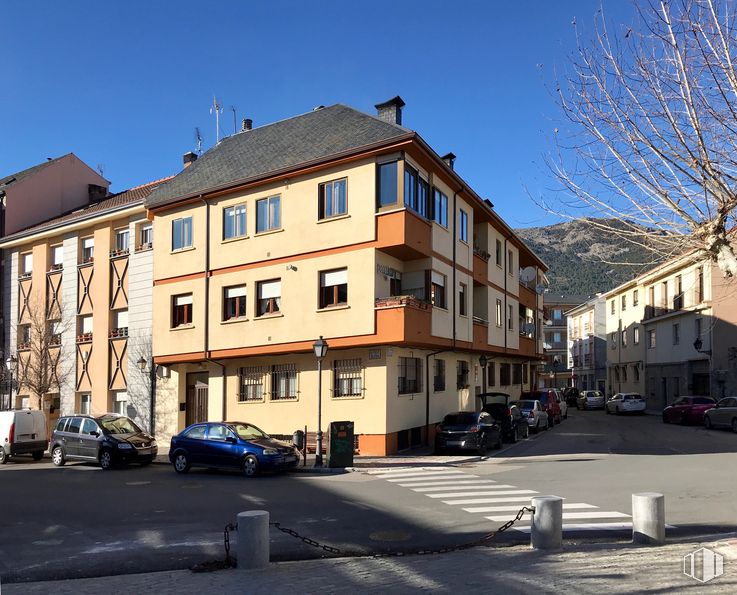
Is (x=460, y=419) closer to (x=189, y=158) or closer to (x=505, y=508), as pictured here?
(x=505, y=508)

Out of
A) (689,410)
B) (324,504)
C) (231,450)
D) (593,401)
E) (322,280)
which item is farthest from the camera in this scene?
(593,401)

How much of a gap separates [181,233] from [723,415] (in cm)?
2480

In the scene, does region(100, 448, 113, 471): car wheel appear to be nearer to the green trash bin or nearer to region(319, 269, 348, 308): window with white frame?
the green trash bin

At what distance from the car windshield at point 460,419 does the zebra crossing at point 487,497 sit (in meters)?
3.25

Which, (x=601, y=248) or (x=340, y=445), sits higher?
(x=601, y=248)

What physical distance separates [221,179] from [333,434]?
1235 cm

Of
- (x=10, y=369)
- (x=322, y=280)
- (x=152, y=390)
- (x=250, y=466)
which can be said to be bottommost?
(x=250, y=466)

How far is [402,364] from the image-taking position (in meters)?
22.6

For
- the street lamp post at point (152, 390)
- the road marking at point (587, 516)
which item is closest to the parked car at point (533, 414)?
the street lamp post at point (152, 390)

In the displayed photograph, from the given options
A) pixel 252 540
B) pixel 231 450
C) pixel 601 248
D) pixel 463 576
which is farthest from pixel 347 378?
pixel 463 576

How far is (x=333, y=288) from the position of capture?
73.5ft

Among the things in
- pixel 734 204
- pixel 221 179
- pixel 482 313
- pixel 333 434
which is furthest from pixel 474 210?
pixel 734 204

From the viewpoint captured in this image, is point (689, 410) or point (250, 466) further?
point (689, 410)

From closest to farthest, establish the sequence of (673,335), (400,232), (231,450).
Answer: (231,450) → (400,232) → (673,335)
